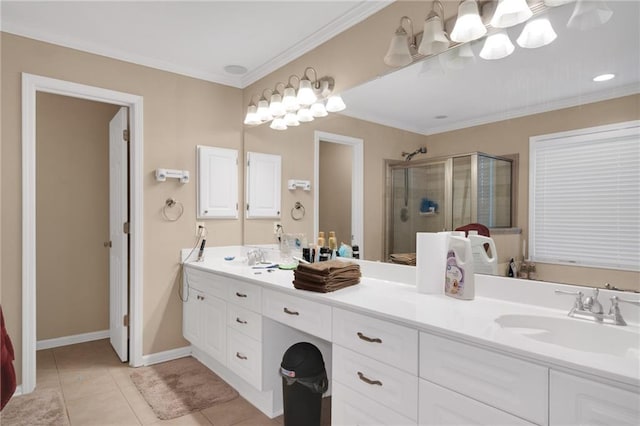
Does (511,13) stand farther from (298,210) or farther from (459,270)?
(298,210)

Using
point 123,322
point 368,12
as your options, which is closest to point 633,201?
point 368,12

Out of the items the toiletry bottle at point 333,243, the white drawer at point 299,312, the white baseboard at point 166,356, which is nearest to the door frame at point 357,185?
the toiletry bottle at point 333,243

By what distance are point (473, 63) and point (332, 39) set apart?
111 cm

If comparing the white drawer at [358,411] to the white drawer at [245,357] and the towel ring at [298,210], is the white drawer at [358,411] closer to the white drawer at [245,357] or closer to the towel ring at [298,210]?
the white drawer at [245,357]

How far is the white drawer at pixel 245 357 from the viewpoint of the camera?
2.15 meters

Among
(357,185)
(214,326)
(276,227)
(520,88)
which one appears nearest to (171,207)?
(276,227)

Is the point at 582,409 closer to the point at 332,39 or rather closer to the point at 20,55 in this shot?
the point at 332,39

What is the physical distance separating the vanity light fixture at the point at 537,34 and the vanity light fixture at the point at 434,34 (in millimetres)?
342

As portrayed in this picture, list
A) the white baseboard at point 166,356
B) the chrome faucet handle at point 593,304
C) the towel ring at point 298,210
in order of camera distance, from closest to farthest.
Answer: the chrome faucet handle at point 593,304 → the towel ring at point 298,210 → the white baseboard at point 166,356

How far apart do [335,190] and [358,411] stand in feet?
4.85

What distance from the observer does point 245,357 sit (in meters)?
2.26

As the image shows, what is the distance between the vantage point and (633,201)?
4.17 ft

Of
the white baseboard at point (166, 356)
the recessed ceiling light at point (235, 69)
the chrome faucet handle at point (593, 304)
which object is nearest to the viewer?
the chrome faucet handle at point (593, 304)

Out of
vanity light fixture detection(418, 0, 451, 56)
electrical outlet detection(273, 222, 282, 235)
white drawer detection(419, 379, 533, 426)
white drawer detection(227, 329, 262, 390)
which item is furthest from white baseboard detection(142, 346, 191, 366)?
vanity light fixture detection(418, 0, 451, 56)
